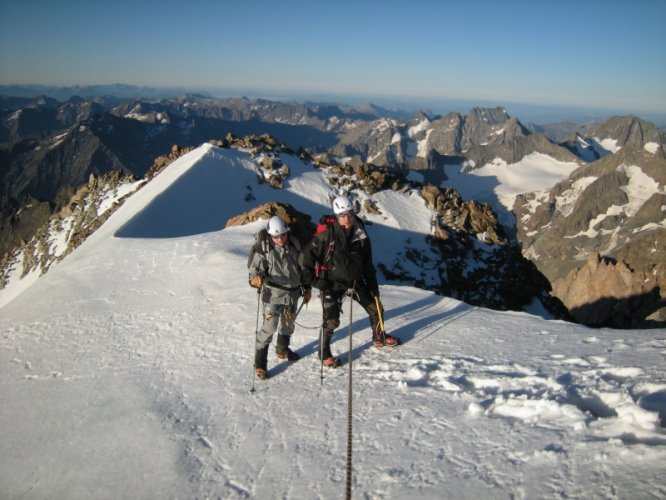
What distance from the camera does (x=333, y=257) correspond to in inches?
322

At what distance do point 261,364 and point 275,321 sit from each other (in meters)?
0.89

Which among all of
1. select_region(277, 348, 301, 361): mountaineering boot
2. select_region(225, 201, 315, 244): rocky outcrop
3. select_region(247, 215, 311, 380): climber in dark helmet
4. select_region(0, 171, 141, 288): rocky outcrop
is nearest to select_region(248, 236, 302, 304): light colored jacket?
select_region(247, 215, 311, 380): climber in dark helmet

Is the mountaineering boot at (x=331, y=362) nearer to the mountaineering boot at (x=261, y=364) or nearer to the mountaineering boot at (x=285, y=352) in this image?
the mountaineering boot at (x=285, y=352)

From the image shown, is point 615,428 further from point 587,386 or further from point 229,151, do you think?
point 229,151

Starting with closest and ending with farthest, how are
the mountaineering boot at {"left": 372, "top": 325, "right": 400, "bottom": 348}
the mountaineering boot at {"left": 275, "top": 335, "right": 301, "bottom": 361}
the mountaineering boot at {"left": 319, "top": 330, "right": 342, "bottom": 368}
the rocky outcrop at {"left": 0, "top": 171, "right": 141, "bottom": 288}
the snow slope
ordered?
the snow slope, the mountaineering boot at {"left": 319, "top": 330, "right": 342, "bottom": 368}, the mountaineering boot at {"left": 275, "top": 335, "right": 301, "bottom": 361}, the mountaineering boot at {"left": 372, "top": 325, "right": 400, "bottom": 348}, the rocky outcrop at {"left": 0, "top": 171, "right": 141, "bottom": 288}

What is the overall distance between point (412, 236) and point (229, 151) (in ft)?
91.3

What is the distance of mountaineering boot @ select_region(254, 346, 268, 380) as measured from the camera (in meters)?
8.11

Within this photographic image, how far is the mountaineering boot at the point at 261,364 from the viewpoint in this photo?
319 inches

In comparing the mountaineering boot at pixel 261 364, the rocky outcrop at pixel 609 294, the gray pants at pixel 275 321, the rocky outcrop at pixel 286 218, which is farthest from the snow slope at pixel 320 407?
the rocky outcrop at pixel 609 294

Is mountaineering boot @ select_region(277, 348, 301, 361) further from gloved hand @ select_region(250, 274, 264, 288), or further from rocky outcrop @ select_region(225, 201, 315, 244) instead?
rocky outcrop @ select_region(225, 201, 315, 244)

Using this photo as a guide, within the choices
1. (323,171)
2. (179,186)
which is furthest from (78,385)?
(323,171)

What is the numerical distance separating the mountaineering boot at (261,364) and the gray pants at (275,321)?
0.31 feet

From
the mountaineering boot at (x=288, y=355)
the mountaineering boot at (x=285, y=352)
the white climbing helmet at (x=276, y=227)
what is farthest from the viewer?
the mountaineering boot at (x=288, y=355)

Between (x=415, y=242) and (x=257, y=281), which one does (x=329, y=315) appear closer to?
(x=257, y=281)
